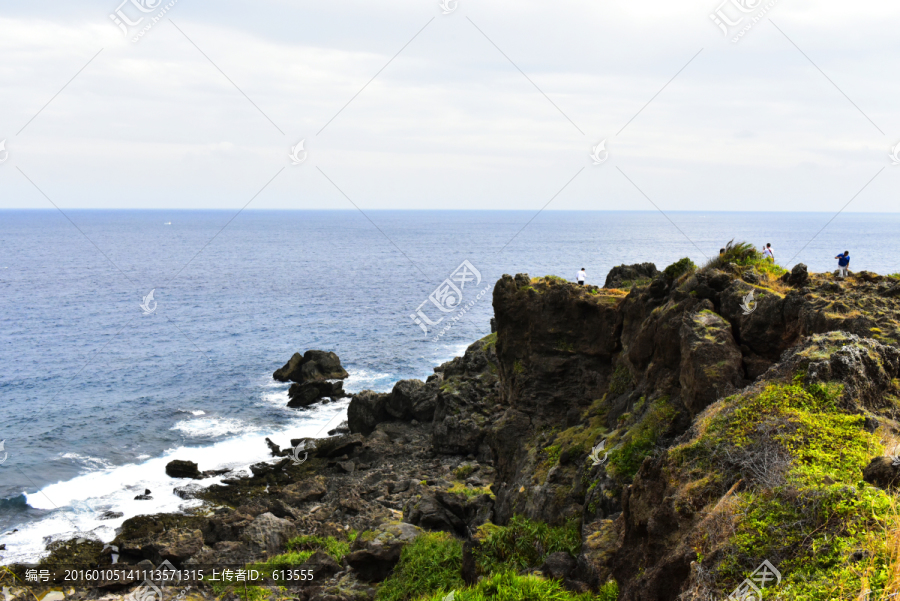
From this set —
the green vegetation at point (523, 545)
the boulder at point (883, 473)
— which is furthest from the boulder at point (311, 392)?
the boulder at point (883, 473)

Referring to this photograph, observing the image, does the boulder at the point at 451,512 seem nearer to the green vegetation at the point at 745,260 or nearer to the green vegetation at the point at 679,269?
the green vegetation at the point at 679,269

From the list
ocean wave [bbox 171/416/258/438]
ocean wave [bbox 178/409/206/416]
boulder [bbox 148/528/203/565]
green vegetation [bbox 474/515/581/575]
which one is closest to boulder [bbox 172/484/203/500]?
boulder [bbox 148/528/203/565]

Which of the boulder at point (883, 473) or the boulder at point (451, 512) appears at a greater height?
A: the boulder at point (883, 473)

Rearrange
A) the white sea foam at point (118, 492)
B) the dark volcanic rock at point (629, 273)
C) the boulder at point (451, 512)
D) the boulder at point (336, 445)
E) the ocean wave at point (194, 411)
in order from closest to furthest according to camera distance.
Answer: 1. the boulder at point (451, 512)
2. the white sea foam at point (118, 492)
3. the dark volcanic rock at point (629, 273)
4. the boulder at point (336, 445)
5. the ocean wave at point (194, 411)

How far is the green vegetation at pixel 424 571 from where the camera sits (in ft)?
60.4

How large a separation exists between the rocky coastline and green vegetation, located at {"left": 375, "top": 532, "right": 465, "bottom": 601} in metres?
0.07

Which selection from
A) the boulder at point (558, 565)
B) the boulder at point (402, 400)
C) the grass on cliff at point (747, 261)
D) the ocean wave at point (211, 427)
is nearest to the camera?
the boulder at point (558, 565)

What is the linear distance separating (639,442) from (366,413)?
116 ft

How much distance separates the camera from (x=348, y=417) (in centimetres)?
5016

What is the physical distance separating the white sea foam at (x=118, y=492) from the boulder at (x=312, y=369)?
35.0 ft

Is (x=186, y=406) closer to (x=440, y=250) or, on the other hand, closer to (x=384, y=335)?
(x=384, y=335)

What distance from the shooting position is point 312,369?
199 feet

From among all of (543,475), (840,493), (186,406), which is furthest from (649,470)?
(186,406)

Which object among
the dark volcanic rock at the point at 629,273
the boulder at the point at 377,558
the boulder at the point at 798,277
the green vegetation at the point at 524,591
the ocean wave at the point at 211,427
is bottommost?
the boulder at the point at 377,558
